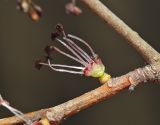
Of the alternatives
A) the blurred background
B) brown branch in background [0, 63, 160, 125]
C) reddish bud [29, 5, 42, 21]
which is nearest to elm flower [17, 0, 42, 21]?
reddish bud [29, 5, 42, 21]

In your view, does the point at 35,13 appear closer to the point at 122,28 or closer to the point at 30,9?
the point at 30,9

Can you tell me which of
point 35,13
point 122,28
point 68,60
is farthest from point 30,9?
point 68,60

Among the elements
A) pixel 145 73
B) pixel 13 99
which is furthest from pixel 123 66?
pixel 145 73

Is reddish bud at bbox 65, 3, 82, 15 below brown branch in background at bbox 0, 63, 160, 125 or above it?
above

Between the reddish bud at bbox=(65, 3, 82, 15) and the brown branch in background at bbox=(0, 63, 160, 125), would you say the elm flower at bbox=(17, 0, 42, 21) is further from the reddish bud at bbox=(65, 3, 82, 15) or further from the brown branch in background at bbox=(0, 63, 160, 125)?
the brown branch in background at bbox=(0, 63, 160, 125)

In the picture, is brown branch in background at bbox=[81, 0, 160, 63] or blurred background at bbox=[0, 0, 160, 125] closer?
brown branch in background at bbox=[81, 0, 160, 63]

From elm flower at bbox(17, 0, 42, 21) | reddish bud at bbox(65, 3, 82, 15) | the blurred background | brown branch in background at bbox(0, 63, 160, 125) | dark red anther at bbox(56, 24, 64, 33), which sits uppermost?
the blurred background

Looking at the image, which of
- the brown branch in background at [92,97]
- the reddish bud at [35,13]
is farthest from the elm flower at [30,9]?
the brown branch in background at [92,97]
